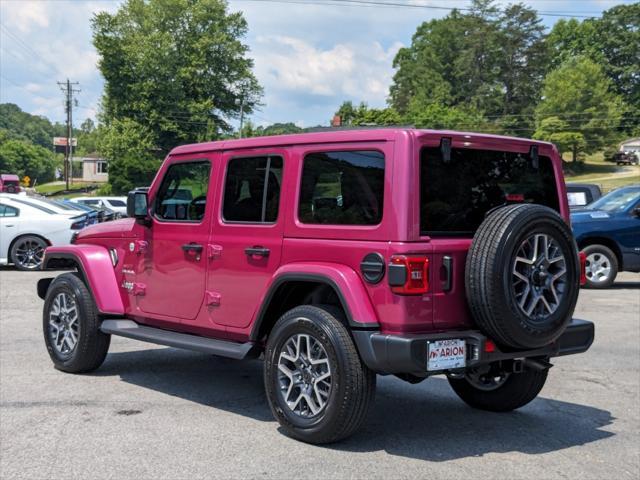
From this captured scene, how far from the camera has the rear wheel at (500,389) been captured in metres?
6.01

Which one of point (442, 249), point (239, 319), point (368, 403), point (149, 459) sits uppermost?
point (442, 249)

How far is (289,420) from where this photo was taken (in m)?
5.31

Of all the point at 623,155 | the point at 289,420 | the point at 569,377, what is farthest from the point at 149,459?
the point at 623,155

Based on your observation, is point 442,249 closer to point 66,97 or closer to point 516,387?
point 516,387

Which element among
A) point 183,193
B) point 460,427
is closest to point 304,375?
point 460,427

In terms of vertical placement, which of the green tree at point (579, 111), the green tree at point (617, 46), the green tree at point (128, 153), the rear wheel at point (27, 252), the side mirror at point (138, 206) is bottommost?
the rear wheel at point (27, 252)

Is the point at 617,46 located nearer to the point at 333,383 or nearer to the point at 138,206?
the point at 138,206

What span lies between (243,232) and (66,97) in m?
78.9

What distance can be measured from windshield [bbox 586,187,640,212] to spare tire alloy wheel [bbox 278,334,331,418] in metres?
11.0

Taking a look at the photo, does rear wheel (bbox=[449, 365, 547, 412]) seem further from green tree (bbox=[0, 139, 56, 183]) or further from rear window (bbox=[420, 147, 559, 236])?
green tree (bbox=[0, 139, 56, 183])

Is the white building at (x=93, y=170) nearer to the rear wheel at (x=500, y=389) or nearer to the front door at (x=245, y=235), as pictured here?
the front door at (x=245, y=235)

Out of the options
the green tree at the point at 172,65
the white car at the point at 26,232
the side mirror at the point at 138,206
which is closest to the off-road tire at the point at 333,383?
the side mirror at the point at 138,206

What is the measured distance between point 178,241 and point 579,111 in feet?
310

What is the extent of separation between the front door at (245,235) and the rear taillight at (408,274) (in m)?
1.06
